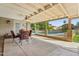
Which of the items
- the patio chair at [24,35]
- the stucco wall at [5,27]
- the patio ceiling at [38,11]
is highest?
the patio ceiling at [38,11]

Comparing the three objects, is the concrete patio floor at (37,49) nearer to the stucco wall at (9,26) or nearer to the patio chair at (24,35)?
the patio chair at (24,35)

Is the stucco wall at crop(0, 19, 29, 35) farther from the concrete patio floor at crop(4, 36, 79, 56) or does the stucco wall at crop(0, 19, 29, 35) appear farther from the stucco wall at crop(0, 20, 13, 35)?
the concrete patio floor at crop(4, 36, 79, 56)

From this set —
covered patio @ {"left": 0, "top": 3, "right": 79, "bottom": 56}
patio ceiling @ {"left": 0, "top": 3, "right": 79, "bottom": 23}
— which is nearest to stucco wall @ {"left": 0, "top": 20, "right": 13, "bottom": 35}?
covered patio @ {"left": 0, "top": 3, "right": 79, "bottom": 56}

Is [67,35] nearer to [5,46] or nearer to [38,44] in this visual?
[38,44]

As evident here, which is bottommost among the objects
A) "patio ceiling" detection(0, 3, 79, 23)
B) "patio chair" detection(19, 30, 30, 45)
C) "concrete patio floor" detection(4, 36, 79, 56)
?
"concrete patio floor" detection(4, 36, 79, 56)

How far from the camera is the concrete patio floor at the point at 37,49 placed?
2.54 m

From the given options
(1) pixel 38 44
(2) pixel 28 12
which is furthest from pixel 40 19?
(1) pixel 38 44

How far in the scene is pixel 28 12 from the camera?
8.49 ft

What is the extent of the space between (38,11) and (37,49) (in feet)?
2.09

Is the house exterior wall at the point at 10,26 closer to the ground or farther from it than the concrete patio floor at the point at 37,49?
farther from it

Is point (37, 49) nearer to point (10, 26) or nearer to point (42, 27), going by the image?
point (42, 27)

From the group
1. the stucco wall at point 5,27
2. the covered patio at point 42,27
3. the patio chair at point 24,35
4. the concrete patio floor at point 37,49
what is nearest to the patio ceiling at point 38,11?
the covered patio at point 42,27

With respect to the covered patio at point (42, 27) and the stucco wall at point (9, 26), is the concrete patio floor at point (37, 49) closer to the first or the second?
the covered patio at point (42, 27)

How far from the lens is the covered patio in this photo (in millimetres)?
2521
